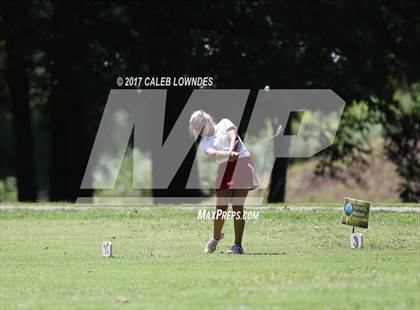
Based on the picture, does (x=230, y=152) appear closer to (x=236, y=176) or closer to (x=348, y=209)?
(x=236, y=176)

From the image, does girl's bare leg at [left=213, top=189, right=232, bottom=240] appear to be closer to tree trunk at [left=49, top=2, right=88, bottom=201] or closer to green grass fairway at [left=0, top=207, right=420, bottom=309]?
green grass fairway at [left=0, top=207, right=420, bottom=309]

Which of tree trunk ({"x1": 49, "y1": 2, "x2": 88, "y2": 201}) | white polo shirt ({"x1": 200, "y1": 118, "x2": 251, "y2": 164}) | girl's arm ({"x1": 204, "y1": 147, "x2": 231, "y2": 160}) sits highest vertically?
tree trunk ({"x1": 49, "y1": 2, "x2": 88, "y2": 201})

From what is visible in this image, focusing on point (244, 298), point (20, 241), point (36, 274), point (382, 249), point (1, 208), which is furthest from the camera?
point (1, 208)

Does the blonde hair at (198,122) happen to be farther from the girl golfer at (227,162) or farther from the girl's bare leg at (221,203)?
the girl's bare leg at (221,203)

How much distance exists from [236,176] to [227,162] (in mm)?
289

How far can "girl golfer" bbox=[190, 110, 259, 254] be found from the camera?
15.1 meters

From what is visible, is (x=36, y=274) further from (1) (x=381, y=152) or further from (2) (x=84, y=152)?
(1) (x=381, y=152)

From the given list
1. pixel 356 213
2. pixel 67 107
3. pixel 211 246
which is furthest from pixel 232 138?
pixel 67 107

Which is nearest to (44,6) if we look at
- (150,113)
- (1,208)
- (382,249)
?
(150,113)

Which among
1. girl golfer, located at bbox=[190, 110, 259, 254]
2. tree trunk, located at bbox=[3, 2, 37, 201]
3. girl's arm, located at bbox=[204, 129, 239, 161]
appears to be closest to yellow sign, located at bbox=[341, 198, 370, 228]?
girl golfer, located at bbox=[190, 110, 259, 254]

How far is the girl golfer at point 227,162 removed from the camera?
1514cm

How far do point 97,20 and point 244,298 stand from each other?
2261 cm

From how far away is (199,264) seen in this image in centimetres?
1435

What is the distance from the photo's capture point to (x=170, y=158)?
31422mm
